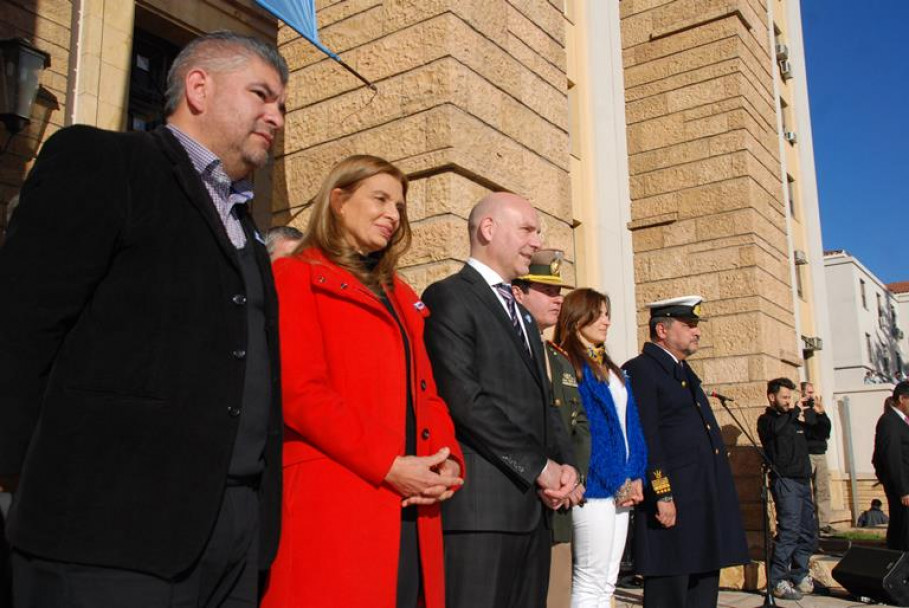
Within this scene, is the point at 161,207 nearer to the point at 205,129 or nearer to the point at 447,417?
the point at 205,129

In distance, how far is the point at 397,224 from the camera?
280cm

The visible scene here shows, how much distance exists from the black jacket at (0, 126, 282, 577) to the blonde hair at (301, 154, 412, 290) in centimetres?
82

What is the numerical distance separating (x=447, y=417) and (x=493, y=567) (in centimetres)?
59

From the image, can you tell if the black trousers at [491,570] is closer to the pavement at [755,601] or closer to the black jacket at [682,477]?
the black jacket at [682,477]

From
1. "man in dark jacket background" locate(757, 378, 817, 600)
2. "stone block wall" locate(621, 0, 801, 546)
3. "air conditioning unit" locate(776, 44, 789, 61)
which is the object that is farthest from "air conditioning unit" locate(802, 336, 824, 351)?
"man in dark jacket background" locate(757, 378, 817, 600)

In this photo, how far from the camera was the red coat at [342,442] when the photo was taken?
7.19ft

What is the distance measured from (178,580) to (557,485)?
1.69 meters

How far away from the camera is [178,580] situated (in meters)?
1.66

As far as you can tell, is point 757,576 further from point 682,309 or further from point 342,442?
point 342,442

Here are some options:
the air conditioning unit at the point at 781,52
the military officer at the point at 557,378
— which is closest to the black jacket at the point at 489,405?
the military officer at the point at 557,378

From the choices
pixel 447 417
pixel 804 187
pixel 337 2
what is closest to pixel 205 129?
pixel 447 417

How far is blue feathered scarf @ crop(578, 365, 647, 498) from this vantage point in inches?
166

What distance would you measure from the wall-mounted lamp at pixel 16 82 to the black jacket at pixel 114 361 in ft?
14.3

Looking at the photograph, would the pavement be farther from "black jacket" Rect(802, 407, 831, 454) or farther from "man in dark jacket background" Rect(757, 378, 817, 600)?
"black jacket" Rect(802, 407, 831, 454)
